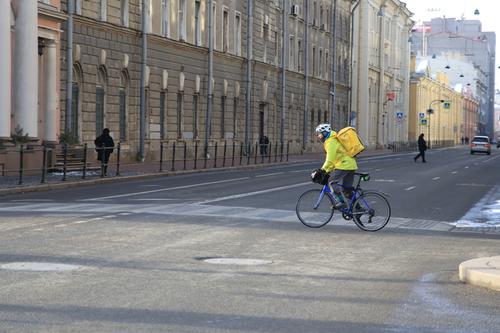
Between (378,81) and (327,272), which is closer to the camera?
(327,272)

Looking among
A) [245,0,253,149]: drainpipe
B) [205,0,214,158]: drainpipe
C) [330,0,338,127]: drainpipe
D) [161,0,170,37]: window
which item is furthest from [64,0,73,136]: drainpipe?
[330,0,338,127]: drainpipe

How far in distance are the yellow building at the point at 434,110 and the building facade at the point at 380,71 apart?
13.5 ft

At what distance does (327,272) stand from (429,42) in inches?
6781

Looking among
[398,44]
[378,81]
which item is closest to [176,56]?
[378,81]

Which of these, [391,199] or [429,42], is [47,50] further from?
[429,42]

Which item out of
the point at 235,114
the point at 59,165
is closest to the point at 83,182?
the point at 59,165

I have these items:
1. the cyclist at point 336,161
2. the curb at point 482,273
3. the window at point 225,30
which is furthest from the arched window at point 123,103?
the curb at point 482,273

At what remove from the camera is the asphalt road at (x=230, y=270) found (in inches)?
321

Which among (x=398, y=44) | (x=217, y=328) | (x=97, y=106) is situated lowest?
(x=217, y=328)

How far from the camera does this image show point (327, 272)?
11.1 meters

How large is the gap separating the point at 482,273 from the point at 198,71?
1521 inches

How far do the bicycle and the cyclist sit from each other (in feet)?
0.48

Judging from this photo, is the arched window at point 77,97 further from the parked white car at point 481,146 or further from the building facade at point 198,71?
the parked white car at point 481,146

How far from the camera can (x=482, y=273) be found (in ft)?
33.5
